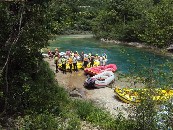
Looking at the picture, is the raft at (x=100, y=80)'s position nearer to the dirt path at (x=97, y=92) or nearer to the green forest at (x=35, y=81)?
the dirt path at (x=97, y=92)

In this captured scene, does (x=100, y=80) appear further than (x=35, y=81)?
Yes

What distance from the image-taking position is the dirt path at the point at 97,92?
765 inches

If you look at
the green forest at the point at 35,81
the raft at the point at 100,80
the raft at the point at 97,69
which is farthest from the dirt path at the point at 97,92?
the green forest at the point at 35,81

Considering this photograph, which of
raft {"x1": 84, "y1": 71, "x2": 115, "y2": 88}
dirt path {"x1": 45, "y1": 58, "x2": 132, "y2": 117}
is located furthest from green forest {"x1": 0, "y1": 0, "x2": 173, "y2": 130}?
raft {"x1": 84, "y1": 71, "x2": 115, "y2": 88}

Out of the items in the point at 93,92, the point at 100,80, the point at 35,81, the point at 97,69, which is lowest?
the point at 93,92

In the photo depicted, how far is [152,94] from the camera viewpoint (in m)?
11.4

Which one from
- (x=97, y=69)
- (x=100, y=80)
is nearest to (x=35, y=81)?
(x=100, y=80)

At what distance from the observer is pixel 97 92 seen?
2295 centimetres

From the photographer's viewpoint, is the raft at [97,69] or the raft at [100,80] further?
the raft at [97,69]

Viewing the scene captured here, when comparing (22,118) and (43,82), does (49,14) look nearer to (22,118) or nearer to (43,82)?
(43,82)

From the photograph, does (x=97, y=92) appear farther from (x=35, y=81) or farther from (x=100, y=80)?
(x=35, y=81)

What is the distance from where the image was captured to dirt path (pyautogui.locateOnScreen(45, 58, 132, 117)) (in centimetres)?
1944

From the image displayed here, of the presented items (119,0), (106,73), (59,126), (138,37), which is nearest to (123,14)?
(119,0)

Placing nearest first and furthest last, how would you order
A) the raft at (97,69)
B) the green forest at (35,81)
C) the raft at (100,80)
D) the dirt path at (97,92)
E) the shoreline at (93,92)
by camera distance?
the green forest at (35,81) < the dirt path at (97,92) < the shoreline at (93,92) < the raft at (100,80) < the raft at (97,69)
